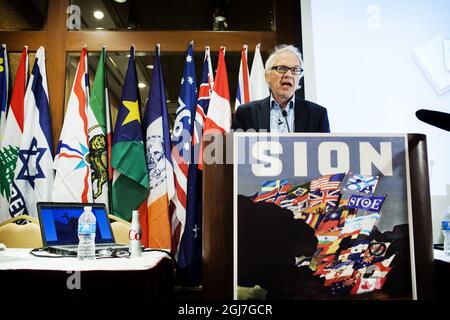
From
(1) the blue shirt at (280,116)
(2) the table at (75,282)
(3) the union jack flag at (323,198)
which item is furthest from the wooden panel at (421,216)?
(1) the blue shirt at (280,116)

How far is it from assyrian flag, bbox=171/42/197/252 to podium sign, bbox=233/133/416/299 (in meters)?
1.90

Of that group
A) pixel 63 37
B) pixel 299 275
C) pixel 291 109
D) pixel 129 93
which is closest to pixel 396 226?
pixel 299 275

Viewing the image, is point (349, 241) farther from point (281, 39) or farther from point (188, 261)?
point (281, 39)

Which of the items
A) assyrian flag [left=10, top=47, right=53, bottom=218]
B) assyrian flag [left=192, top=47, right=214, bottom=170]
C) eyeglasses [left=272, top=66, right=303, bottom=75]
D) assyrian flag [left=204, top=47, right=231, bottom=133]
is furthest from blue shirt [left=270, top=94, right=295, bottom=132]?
assyrian flag [left=10, top=47, right=53, bottom=218]

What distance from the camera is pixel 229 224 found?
3.05ft

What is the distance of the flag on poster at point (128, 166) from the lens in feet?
8.96

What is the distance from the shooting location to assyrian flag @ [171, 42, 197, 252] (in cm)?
280

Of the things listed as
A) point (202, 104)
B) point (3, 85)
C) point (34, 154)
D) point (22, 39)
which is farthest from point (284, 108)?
point (22, 39)

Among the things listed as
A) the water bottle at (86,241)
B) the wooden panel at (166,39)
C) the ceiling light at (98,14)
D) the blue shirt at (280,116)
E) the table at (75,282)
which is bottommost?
the table at (75,282)

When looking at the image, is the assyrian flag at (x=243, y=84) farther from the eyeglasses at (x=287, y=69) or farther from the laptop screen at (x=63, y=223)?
the laptop screen at (x=63, y=223)

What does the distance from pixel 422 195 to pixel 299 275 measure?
333 millimetres

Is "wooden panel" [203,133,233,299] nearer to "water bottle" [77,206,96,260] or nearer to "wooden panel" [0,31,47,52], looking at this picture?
"water bottle" [77,206,96,260]

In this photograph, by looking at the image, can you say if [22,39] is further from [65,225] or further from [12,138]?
[65,225]

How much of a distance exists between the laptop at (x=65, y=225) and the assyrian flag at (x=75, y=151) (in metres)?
1.09
